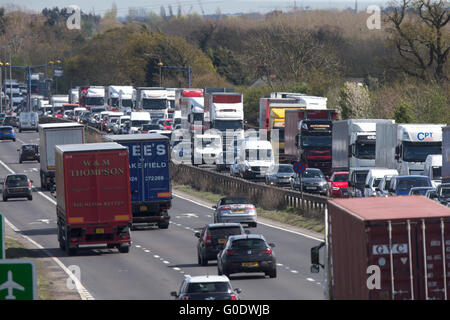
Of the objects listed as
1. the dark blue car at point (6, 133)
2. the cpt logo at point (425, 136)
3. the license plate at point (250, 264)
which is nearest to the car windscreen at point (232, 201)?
the cpt logo at point (425, 136)

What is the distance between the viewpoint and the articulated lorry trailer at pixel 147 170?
41.7 m

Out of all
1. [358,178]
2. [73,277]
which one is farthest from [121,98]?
[73,277]

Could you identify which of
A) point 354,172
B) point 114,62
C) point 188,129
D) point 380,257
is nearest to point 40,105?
point 114,62

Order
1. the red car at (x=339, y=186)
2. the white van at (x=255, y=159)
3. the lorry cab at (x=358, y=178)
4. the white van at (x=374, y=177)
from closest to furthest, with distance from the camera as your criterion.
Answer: the white van at (x=374, y=177)
the lorry cab at (x=358, y=178)
the red car at (x=339, y=186)
the white van at (x=255, y=159)

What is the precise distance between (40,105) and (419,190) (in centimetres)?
11710

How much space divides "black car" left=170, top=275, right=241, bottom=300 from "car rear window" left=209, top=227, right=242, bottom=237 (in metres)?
11.4

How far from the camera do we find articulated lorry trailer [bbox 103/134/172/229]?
4166 cm

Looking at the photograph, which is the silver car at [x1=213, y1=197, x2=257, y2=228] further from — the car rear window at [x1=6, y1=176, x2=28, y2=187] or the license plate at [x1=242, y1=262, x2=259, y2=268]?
the car rear window at [x1=6, y1=176, x2=28, y2=187]

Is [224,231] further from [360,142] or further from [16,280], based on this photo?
[360,142]

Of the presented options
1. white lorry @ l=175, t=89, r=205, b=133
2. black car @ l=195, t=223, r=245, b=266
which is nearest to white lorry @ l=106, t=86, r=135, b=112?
white lorry @ l=175, t=89, r=205, b=133

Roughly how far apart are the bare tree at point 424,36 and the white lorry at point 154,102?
22.3 metres

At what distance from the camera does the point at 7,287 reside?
40.4 feet

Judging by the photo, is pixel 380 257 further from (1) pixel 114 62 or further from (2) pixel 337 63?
(1) pixel 114 62

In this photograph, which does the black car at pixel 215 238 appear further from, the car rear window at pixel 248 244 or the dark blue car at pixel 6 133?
the dark blue car at pixel 6 133
